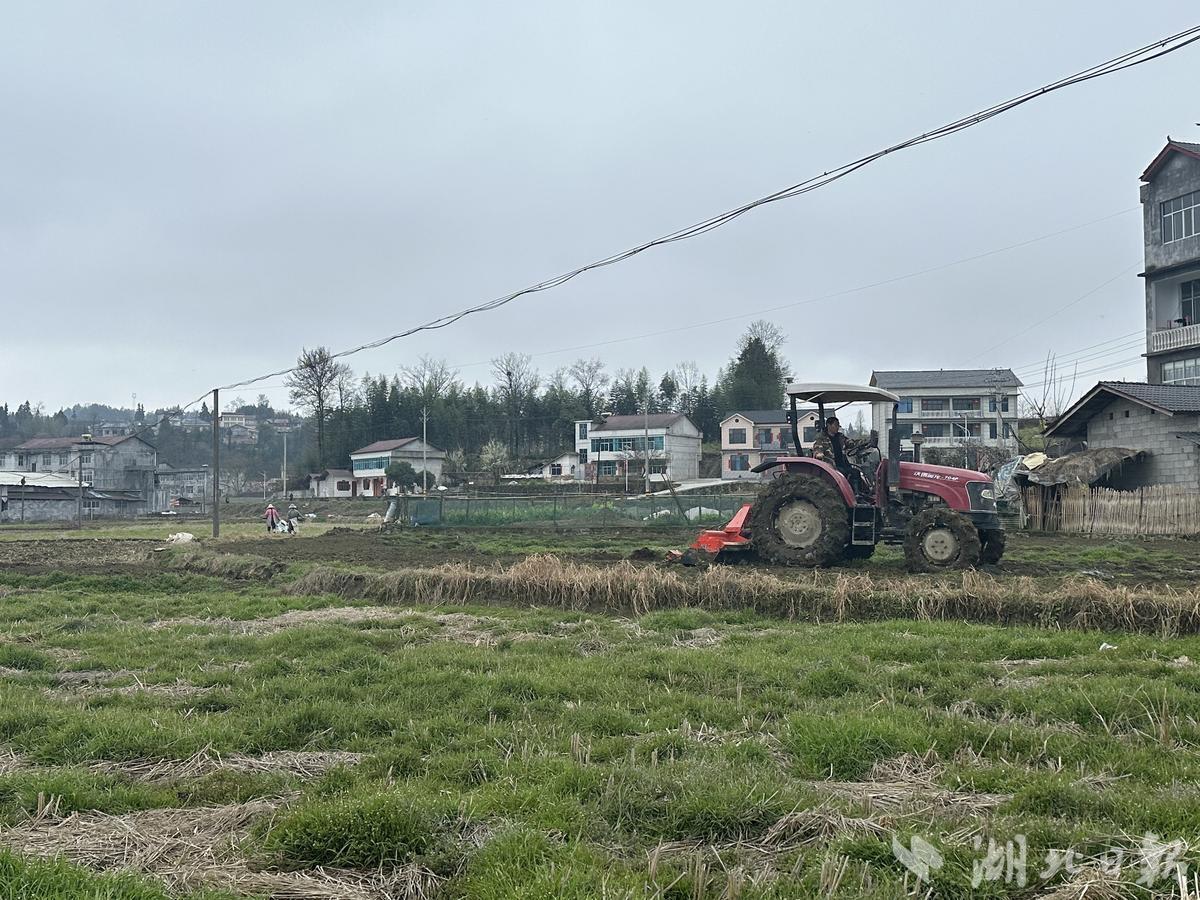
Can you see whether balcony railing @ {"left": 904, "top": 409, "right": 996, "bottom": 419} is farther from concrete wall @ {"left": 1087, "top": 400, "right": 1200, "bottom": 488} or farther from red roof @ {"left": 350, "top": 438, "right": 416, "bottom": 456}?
red roof @ {"left": 350, "top": 438, "right": 416, "bottom": 456}

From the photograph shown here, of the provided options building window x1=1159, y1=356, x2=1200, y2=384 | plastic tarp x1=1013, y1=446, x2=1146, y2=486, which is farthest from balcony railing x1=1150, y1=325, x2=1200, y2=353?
plastic tarp x1=1013, y1=446, x2=1146, y2=486

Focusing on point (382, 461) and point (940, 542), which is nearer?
point (940, 542)

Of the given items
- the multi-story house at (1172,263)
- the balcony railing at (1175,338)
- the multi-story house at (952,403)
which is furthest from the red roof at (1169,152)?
the multi-story house at (952,403)

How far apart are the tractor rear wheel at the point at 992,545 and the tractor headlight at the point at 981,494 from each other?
0.40 m

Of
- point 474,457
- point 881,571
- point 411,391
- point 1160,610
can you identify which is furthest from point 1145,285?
point 411,391

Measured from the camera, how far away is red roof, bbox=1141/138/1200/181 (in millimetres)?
Answer: 37984

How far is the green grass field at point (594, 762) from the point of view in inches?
148

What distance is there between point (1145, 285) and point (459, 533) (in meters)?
32.4

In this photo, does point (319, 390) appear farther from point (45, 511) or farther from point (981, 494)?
point (981, 494)

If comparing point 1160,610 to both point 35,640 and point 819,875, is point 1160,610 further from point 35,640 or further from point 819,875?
point 35,640

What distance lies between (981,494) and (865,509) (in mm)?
1760

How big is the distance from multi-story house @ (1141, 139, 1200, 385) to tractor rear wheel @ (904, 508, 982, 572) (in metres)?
31.4

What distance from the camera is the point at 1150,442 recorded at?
30.5 m

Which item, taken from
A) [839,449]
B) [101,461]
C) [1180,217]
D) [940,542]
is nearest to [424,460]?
[101,461]
